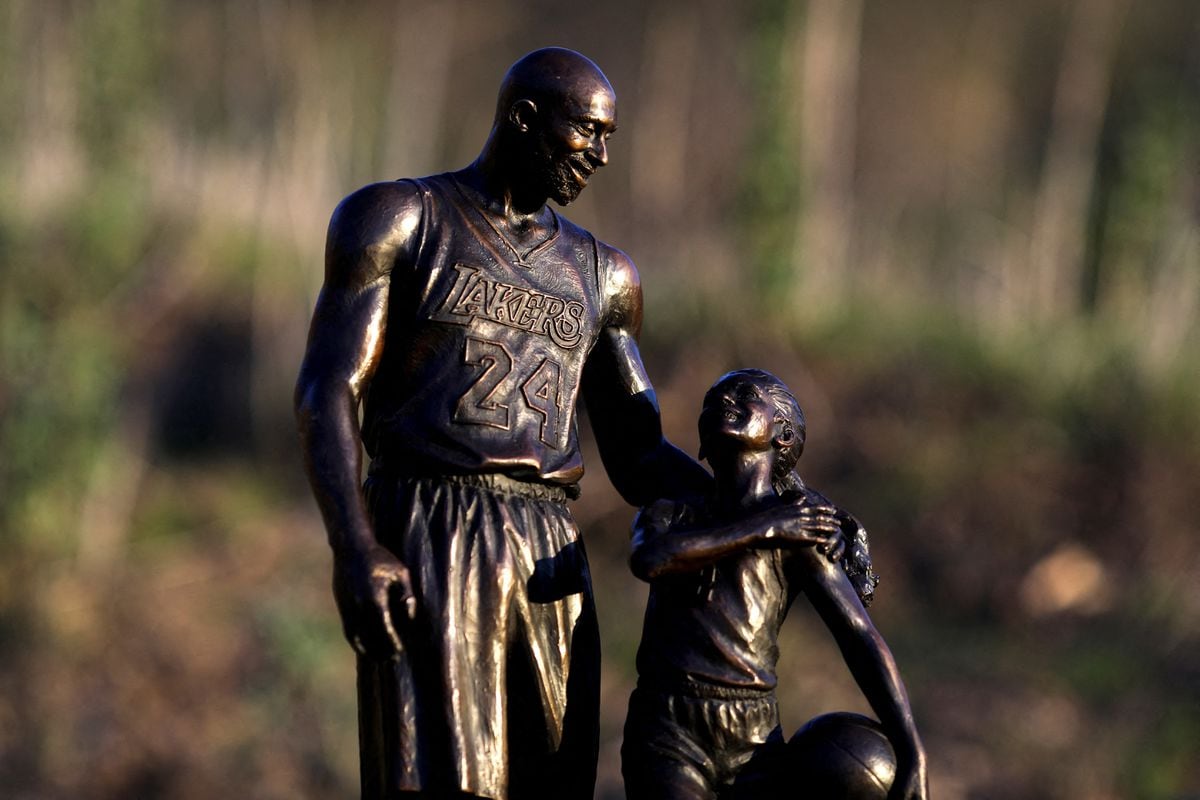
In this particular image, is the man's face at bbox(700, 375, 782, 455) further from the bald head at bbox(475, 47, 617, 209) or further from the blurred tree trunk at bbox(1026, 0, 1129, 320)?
the blurred tree trunk at bbox(1026, 0, 1129, 320)

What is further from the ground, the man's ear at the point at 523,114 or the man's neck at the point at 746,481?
the man's ear at the point at 523,114

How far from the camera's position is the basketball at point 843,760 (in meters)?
3.67

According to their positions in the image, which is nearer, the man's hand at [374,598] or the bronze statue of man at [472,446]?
the man's hand at [374,598]

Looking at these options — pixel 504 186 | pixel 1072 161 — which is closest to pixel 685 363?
pixel 1072 161

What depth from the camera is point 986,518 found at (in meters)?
11.5

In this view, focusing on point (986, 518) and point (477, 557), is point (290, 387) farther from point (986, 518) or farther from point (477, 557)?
point (477, 557)

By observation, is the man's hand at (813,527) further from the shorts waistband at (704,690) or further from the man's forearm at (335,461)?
the man's forearm at (335,461)

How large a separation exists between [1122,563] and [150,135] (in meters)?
9.21

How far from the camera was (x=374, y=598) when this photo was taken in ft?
12.1

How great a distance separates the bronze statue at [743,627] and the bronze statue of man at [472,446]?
0.27 meters

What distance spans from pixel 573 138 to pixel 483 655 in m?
1.25

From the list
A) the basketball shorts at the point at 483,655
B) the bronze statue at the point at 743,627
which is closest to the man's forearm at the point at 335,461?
the basketball shorts at the point at 483,655

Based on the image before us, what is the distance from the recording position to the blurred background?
33.7ft

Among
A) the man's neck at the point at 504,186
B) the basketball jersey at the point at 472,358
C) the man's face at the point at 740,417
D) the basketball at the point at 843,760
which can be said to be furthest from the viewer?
the man's neck at the point at 504,186
